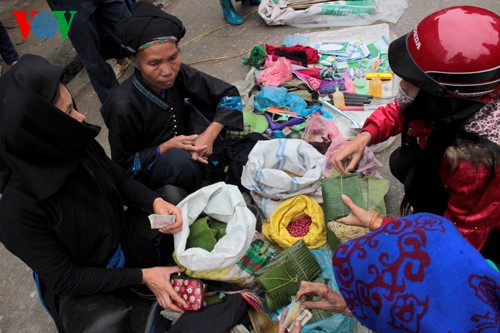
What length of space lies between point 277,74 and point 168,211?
76.9 inches

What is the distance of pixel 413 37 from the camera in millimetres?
1529

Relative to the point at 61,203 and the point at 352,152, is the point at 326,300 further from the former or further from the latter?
the point at 61,203

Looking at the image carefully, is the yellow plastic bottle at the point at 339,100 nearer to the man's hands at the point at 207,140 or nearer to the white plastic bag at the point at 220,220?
the man's hands at the point at 207,140

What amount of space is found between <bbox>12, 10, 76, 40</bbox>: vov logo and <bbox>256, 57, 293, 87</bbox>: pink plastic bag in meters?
1.70

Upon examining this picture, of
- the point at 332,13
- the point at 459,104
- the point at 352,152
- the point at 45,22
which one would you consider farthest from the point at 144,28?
the point at 332,13

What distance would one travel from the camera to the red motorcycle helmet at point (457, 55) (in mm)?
1373

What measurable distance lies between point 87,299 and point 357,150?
157cm

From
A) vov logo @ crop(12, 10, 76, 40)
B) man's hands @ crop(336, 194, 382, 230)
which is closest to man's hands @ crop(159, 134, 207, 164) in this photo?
man's hands @ crop(336, 194, 382, 230)

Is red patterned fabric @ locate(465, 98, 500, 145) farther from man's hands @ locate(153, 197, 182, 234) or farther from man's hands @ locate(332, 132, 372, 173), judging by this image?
man's hands @ locate(153, 197, 182, 234)

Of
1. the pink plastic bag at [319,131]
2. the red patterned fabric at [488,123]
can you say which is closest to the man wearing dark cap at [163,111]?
the pink plastic bag at [319,131]

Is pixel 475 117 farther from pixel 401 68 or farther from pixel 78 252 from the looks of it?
pixel 78 252

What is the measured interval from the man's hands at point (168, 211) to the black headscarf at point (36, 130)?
1.88 feet

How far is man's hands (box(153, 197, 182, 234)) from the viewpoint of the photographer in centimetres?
203

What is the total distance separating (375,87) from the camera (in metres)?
3.40
